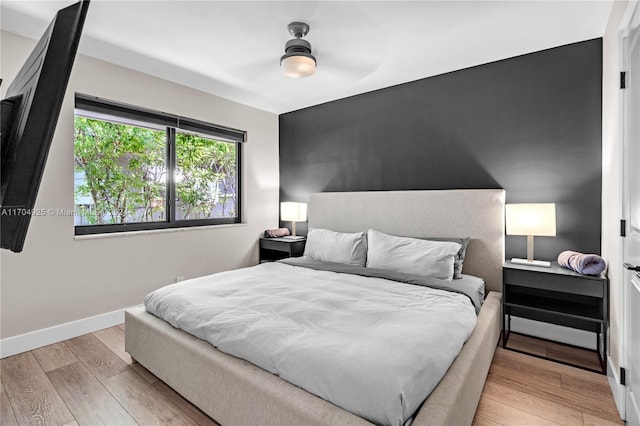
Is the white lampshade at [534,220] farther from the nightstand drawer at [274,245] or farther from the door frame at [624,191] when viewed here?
the nightstand drawer at [274,245]

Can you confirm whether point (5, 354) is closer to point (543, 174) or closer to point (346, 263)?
point (346, 263)

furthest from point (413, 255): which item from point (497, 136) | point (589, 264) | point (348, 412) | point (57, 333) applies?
point (57, 333)

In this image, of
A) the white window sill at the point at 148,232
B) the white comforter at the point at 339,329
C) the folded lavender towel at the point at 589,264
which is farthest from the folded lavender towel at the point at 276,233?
the folded lavender towel at the point at 589,264

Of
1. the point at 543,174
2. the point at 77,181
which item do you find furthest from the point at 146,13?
the point at 543,174

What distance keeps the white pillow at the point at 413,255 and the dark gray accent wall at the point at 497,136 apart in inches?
28.1

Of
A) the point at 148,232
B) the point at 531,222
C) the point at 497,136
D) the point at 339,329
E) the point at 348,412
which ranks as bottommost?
the point at 348,412

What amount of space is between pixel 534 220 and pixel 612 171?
0.58m

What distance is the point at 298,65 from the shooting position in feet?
8.29

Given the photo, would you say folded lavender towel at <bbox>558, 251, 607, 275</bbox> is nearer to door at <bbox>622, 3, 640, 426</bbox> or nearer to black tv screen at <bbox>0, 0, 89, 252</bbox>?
door at <bbox>622, 3, 640, 426</bbox>

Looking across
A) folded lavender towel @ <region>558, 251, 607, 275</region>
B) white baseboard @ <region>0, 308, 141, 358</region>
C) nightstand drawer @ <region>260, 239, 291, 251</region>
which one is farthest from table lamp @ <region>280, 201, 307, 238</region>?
folded lavender towel @ <region>558, 251, 607, 275</region>

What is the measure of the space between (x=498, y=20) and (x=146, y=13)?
2460 millimetres

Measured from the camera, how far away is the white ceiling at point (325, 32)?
219 cm

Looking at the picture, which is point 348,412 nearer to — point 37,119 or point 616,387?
point 37,119

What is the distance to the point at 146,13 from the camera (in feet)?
7.39
